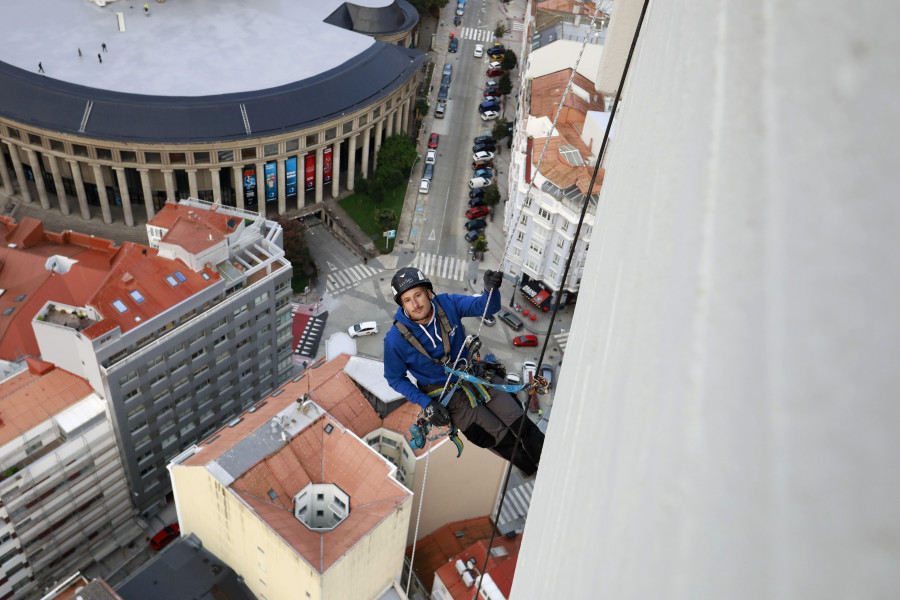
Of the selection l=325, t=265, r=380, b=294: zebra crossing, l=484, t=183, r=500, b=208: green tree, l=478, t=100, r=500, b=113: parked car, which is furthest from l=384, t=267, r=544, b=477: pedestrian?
l=478, t=100, r=500, b=113: parked car

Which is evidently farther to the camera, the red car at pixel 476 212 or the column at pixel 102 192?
the red car at pixel 476 212

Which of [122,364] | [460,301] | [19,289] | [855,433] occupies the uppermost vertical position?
[855,433]

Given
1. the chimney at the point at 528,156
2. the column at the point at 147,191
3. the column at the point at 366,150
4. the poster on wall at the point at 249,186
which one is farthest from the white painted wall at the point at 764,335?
the column at the point at 366,150

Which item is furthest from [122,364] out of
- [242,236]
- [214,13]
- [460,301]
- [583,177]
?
[214,13]

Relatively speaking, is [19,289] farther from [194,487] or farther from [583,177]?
[583,177]

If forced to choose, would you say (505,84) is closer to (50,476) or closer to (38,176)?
(38,176)

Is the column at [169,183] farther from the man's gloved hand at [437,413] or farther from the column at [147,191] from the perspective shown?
the man's gloved hand at [437,413]

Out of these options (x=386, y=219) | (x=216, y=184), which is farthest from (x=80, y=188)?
(x=386, y=219)
